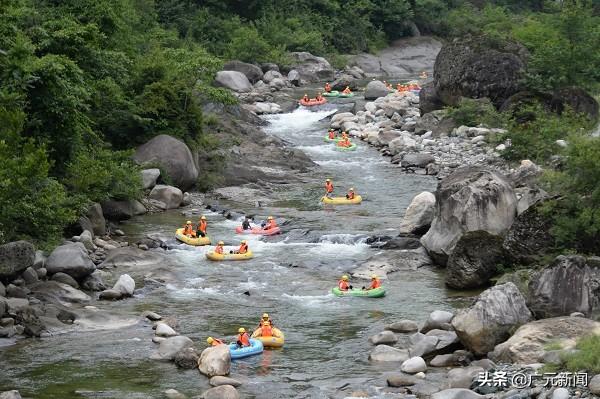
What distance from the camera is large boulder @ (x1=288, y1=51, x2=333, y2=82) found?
65.7m

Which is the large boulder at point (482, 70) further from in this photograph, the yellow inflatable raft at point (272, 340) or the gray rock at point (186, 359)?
the gray rock at point (186, 359)

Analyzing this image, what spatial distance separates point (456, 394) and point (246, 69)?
46.5 meters

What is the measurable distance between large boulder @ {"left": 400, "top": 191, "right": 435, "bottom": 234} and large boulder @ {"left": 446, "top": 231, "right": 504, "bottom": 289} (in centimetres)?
422

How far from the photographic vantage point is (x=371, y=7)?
78.7 metres

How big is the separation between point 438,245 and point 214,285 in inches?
232

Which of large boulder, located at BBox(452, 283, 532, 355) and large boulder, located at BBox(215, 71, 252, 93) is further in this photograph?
large boulder, located at BBox(215, 71, 252, 93)

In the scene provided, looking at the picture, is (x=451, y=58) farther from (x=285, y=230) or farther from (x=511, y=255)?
(x=511, y=255)

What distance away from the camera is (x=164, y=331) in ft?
66.2

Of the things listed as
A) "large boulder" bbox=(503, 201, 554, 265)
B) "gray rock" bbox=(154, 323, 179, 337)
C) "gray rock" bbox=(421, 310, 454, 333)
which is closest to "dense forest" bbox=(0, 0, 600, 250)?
"gray rock" bbox=(154, 323, 179, 337)

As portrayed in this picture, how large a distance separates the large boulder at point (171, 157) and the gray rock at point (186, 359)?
646 inches

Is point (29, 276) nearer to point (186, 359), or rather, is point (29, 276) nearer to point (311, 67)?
point (186, 359)

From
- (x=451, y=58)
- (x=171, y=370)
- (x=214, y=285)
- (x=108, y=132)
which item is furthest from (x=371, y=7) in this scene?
(x=171, y=370)

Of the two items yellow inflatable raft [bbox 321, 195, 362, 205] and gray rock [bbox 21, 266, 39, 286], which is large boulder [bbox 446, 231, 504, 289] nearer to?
gray rock [bbox 21, 266, 39, 286]

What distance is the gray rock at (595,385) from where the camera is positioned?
47.5ft
